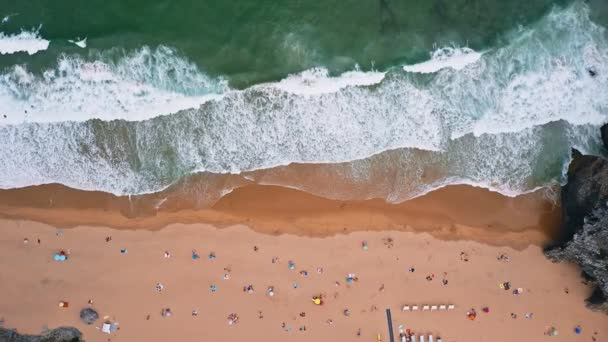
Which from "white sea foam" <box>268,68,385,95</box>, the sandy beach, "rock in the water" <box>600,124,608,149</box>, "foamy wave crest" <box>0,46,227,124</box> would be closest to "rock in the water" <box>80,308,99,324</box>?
the sandy beach


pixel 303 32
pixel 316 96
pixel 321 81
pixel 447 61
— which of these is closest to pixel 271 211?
pixel 316 96

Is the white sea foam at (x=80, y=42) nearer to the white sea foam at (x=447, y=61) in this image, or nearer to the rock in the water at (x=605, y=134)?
the white sea foam at (x=447, y=61)

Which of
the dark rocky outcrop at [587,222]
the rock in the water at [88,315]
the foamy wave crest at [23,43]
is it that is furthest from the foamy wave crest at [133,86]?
the dark rocky outcrop at [587,222]

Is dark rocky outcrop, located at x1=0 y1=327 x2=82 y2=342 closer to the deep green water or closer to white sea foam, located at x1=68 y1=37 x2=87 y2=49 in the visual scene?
the deep green water

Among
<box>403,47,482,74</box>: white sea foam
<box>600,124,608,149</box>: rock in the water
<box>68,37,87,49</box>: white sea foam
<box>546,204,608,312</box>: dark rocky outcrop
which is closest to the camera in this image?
<box>546,204,608,312</box>: dark rocky outcrop

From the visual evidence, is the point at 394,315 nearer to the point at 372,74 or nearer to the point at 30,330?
the point at 372,74
